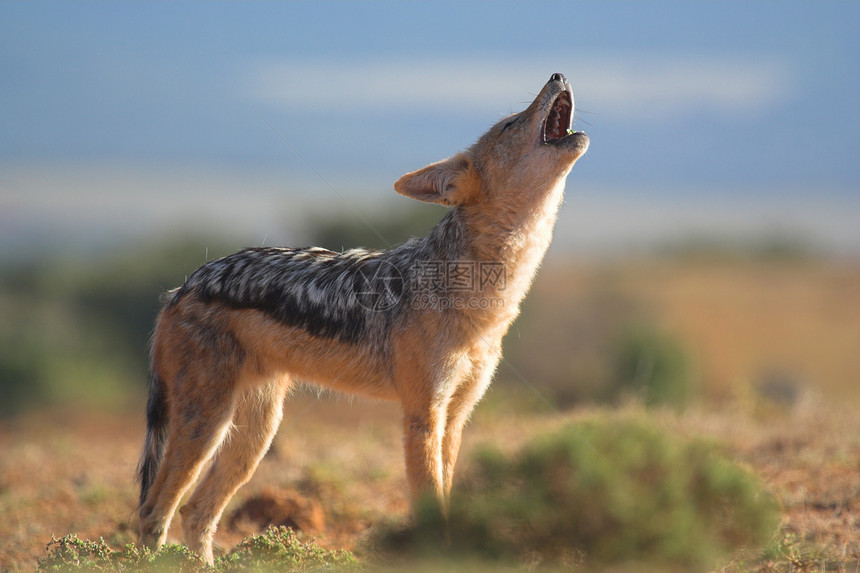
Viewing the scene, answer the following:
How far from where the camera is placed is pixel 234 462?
6.45m

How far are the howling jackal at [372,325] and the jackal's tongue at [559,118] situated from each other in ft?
0.05

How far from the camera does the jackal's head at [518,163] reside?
5.73 metres

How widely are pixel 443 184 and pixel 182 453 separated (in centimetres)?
276

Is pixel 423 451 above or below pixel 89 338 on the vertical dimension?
above

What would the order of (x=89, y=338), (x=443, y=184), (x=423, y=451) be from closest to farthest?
(x=423, y=451) → (x=443, y=184) → (x=89, y=338)

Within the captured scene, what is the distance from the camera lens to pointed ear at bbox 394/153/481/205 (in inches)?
231

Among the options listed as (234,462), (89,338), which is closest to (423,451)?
(234,462)

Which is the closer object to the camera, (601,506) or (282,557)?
(601,506)

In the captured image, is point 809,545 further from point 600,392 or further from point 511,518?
point 600,392

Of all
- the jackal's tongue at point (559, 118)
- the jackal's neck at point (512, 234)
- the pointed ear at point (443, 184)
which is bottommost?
the jackal's neck at point (512, 234)

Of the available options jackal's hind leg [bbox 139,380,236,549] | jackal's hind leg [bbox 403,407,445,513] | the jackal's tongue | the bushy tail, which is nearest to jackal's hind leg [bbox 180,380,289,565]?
jackal's hind leg [bbox 139,380,236,549]

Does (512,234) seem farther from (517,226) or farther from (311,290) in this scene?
(311,290)

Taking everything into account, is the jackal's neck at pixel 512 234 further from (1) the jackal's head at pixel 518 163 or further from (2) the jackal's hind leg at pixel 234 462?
(2) the jackal's hind leg at pixel 234 462

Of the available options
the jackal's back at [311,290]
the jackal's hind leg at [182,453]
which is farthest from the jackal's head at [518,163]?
the jackal's hind leg at [182,453]
